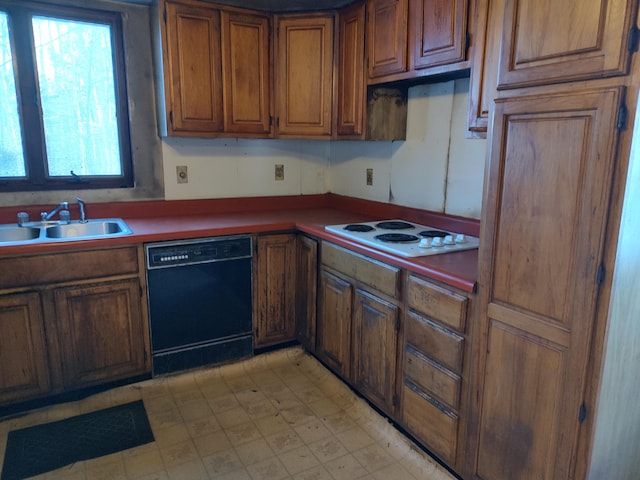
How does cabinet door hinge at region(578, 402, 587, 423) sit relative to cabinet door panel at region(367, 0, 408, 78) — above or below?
below

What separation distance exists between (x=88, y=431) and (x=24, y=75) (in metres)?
1.92

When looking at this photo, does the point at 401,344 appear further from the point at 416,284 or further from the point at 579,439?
the point at 579,439

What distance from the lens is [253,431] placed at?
2189 mm

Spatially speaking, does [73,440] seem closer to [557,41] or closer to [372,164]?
[372,164]

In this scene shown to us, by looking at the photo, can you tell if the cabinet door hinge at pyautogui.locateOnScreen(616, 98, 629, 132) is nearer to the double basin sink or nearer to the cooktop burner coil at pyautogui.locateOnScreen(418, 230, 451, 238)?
the cooktop burner coil at pyautogui.locateOnScreen(418, 230, 451, 238)

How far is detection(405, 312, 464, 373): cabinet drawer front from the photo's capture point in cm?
173

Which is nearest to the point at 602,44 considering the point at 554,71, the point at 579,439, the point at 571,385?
the point at 554,71

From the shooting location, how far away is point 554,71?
131 centimetres

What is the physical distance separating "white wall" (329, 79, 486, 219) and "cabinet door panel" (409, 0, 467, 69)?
0.31m

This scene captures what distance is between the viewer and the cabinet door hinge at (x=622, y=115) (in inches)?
45.5

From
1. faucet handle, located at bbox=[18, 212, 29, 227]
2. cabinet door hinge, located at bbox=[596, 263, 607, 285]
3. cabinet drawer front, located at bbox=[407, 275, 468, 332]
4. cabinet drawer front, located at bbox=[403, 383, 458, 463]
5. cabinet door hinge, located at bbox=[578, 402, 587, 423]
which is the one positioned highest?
cabinet door hinge, located at bbox=[596, 263, 607, 285]

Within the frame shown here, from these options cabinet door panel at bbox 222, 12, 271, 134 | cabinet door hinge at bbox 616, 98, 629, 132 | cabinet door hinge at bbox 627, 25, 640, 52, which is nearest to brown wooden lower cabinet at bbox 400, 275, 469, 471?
cabinet door hinge at bbox 616, 98, 629, 132

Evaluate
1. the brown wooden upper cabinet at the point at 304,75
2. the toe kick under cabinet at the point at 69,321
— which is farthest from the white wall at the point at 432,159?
the toe kick under cabinet at the point at 69,321

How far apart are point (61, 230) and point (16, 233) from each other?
215 mm
